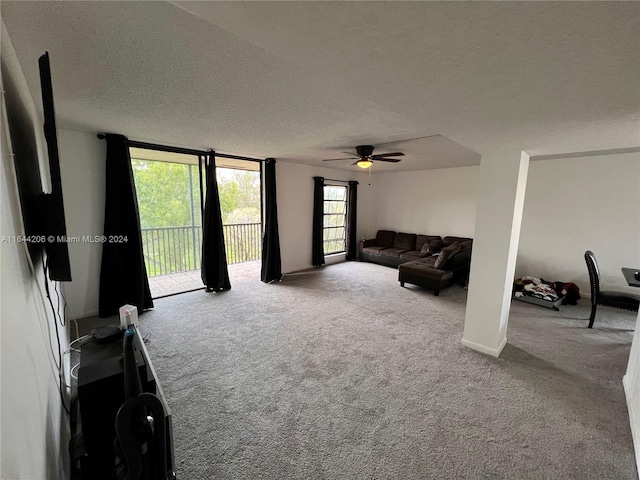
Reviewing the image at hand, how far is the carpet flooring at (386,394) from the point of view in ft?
5.07

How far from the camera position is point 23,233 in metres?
1.00

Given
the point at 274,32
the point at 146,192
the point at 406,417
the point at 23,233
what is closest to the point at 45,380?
the point at 23,233

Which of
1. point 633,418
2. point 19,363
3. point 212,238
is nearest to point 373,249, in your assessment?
point 212,238

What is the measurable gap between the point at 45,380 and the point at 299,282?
3.79 m

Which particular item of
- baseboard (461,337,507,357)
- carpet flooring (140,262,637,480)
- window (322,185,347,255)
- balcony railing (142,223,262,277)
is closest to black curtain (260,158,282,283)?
balcony railing (142,223,262,277)

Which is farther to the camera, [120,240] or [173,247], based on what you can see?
[173,247]

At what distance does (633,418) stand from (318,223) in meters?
4.87

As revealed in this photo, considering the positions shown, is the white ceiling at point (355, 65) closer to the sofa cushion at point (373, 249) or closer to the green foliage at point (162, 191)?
the green foliage at point (162, 191)

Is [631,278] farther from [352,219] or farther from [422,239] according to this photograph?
[352,219]

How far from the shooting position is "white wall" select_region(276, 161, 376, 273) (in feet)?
17.1

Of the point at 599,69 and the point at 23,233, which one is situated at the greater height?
the point at 599,69

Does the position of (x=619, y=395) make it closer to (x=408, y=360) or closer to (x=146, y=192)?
(x=408, y=360)

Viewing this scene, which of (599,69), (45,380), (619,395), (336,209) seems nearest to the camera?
(599,69)

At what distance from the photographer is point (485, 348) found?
2.64m
